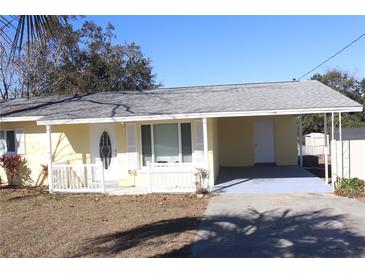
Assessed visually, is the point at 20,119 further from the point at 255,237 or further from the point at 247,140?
the point at 255,237

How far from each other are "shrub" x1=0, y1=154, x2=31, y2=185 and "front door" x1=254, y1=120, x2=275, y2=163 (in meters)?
10.4

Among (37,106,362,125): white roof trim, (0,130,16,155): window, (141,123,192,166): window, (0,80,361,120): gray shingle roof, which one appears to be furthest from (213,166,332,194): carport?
(0,130,16,155): window

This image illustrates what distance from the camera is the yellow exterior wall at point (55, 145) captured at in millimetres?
14016

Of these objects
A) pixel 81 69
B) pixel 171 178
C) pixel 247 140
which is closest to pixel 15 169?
pixel 171 178

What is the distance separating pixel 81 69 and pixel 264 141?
18761 millimetres

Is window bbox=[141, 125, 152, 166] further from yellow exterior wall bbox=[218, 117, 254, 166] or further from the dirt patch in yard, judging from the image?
yellow exterior wall bbox=[218, 117, 254, 166]

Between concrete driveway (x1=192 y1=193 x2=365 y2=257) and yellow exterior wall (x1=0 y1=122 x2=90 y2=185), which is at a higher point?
yellow exterior wall (x1=0 y1=122 x2=90 y2=185)

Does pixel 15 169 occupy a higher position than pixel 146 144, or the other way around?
pixel 146 144

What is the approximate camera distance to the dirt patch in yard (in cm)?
634

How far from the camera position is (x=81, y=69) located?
30781 mm

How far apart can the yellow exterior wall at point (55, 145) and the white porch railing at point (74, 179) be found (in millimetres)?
804

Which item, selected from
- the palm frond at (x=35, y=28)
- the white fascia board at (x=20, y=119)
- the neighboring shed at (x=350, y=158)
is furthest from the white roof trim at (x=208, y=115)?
the palm frond at (x=35, y=28)

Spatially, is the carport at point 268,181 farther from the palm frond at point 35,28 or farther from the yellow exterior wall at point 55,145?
the palm frond at point 35,28

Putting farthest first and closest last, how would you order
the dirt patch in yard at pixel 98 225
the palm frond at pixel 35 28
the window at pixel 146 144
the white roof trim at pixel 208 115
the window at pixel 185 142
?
1. the window at pixel 146 144
2. the window at pixel 185 142
3. the white roof trim at pixel 208 115
4. the dirt patch in yard at pixel 98 225
5. the palm frond at pixel 35 28
